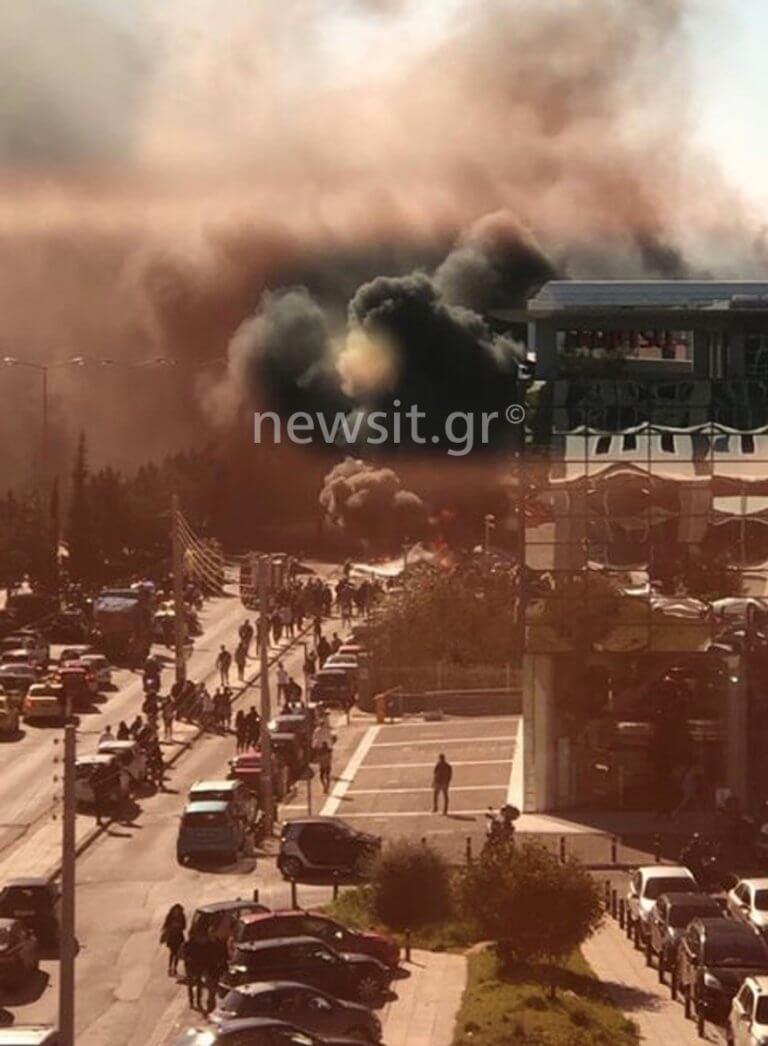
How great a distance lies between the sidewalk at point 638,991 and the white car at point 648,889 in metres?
0.34

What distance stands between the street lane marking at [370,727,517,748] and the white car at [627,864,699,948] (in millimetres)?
25952

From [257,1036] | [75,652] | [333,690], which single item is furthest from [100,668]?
[257,1036]

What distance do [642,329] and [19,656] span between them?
1058 inches

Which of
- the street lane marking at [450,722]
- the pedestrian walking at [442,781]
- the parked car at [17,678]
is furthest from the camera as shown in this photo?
the parked car at [17,678]

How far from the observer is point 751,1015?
3731cm

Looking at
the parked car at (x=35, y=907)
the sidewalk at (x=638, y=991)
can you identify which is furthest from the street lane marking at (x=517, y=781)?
the parked car at (x=35, y=907)

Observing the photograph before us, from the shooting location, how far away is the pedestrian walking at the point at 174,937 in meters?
47.8

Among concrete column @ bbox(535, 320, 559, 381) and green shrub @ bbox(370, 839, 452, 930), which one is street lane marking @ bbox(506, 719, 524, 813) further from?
green shrub @ bbox(370, 839, 452, 930)

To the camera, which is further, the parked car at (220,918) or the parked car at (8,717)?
the parked car at (8,717)

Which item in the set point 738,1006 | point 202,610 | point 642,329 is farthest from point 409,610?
point 738,1006

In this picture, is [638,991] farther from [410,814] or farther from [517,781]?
[517,781]

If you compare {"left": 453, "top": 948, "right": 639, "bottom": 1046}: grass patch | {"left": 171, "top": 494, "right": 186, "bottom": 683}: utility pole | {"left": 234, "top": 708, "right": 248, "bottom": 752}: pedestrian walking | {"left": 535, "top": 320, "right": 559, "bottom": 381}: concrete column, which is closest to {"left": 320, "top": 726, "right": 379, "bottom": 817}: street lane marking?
{"left": 234, "top": 708, "right": 248, "bottom": 752}: pedestrian walking

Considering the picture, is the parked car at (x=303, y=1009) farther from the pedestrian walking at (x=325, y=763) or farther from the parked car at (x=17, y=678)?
the parked car at (x=17, y=678)

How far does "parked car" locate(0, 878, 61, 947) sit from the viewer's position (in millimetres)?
49594
